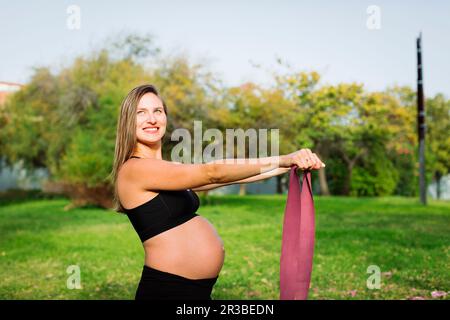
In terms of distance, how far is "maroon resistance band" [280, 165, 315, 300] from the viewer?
2582mm

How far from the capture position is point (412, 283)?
6.52 meters

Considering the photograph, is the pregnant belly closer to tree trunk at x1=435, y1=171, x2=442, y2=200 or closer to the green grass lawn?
the green grass lawn

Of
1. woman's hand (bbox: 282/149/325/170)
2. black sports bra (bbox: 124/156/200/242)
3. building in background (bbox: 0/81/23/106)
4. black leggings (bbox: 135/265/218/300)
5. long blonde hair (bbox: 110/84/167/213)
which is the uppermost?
building in background (bbox: 0/81/23/106)

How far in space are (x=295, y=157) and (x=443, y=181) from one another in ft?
90.9

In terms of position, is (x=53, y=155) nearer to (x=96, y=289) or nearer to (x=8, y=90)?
(x=8, y=90)

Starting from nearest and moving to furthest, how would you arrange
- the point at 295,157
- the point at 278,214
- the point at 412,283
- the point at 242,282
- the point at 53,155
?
1. the point at 295,157
2. the point at 412,283
3. the point at 242,282
4. the point at 278,214
5. the point at 53,155

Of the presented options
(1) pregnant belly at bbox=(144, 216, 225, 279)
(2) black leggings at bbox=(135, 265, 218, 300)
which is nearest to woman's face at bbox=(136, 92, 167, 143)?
(1) pregnant belly at bbox=(144, 216, 225, 279)

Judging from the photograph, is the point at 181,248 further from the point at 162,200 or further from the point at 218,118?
the point at 218,118

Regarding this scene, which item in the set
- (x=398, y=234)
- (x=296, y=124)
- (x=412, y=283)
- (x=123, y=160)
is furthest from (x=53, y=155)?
(x=123, y=160)

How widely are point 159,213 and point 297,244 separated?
676mm

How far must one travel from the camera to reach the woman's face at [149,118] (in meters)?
2.66

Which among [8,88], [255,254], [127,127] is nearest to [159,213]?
[127,127]

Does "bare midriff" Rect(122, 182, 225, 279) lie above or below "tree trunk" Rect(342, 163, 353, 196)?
above

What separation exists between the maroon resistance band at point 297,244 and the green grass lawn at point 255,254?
367 centimetres
